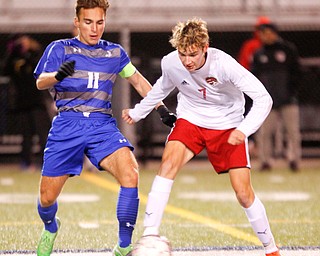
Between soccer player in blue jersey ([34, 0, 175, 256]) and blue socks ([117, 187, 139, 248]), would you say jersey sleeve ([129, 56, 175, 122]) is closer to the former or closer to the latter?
soccer player in blue jersey ([34, 0, 175, 256])

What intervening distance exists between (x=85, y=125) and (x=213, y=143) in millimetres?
830

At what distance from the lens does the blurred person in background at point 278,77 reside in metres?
13.4

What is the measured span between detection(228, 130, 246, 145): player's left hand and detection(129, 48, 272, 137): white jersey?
0.26 meters

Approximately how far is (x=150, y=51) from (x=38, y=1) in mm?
2237

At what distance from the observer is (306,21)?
50.0ft

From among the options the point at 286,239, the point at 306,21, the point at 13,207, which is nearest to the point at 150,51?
the point at 306,21

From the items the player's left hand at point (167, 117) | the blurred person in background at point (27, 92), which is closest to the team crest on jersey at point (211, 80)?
the player's left hand at point (167, 117)

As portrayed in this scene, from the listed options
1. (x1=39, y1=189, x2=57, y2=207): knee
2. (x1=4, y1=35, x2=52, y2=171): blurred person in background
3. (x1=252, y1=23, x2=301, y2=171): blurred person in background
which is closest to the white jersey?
(x1=39, y1=189, x2=57, y2=207): knee

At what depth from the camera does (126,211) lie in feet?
19.1

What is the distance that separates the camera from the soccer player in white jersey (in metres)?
5.79

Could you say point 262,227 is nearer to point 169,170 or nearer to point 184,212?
point 169,170

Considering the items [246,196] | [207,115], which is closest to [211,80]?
[207,115]

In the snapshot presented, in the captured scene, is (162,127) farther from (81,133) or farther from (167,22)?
(81,133)

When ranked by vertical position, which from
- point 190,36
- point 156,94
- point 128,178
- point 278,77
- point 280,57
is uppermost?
point 190,36
